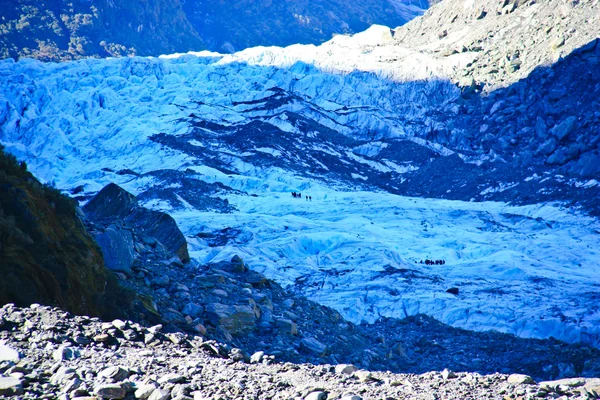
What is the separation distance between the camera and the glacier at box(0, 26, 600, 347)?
24172 mm

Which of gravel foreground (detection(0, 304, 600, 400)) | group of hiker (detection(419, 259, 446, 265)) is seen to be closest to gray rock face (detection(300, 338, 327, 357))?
gravel foreground (detection(0, 304, 600, 400))

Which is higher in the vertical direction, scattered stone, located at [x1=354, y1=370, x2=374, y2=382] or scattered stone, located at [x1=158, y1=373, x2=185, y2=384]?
scattered stone, located at [x1=354, y1=370, x2=374, y2=382]

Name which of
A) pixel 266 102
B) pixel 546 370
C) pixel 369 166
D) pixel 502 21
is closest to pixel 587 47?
pixel 502 21

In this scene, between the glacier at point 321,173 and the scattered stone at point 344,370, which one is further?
the glacier at point 321,173

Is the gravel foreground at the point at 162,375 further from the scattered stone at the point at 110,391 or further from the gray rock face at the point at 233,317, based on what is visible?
the gray rock face at the point at 233,317

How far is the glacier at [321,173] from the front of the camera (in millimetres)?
24172

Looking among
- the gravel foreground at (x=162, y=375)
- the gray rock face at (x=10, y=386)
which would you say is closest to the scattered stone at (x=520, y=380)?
the gravel foreground at (x=162, y=375)

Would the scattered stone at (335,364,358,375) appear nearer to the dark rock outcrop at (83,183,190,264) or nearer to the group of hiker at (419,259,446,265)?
the dark rock outcrop at (83,183,190,264)

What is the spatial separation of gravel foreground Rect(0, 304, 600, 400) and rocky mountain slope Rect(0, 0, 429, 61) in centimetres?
10854

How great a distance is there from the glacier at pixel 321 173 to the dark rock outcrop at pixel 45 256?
12263mm

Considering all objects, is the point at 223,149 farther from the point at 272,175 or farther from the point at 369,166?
the point at 369,166

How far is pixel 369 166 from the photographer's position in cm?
6116

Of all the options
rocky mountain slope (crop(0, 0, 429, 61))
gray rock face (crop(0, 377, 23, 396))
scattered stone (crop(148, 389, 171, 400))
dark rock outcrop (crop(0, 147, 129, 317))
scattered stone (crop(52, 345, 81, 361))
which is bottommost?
gray rock face (crop(0, 377, 23, 396))

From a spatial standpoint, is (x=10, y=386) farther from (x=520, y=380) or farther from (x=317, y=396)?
(x=520, y=380)
